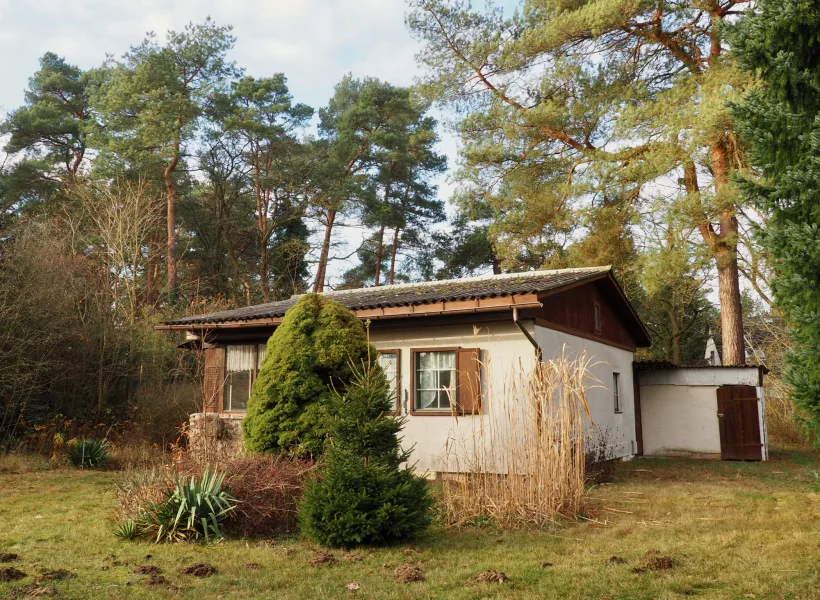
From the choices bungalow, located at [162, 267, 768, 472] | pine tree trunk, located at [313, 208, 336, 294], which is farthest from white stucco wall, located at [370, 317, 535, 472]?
pine tree trunk, located at [313, 208, 336, 294]

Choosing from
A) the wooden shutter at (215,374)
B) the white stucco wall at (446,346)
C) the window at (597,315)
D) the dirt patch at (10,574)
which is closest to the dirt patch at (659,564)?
the dirt patch at (10,574)

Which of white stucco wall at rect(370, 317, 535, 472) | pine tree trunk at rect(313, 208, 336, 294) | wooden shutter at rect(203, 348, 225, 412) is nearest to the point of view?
white stucco wall at rect(370, 317, 535, 472)

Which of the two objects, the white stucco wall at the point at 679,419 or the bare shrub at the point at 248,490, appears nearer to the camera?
the bare shrub at the point at 248,490

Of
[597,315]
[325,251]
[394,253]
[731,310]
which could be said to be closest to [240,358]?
[597,315]

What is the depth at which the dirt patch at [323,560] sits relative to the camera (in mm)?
5316

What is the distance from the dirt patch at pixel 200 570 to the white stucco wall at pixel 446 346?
5.58 meters

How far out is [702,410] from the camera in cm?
1556

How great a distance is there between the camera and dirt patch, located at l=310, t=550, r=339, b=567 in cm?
532

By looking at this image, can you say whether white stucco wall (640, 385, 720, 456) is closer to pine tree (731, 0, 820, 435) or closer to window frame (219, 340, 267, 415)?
window frame (219, 340, 267, 415)

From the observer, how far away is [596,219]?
16609 millimetres

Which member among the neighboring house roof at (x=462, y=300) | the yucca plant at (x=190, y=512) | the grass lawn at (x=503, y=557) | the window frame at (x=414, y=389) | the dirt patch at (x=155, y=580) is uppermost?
the neighboring house roof at (x=462, y=300)

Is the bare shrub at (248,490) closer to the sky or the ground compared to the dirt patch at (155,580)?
closer to the sky

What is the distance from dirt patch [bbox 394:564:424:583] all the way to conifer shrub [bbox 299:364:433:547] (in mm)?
771

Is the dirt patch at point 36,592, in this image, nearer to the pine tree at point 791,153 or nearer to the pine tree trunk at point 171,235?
the pine tree at point 791,153
